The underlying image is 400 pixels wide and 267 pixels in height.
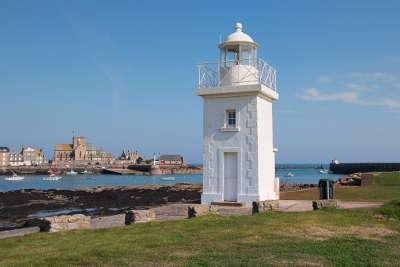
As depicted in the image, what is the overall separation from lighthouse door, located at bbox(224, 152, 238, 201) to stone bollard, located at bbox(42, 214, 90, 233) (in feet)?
25.5

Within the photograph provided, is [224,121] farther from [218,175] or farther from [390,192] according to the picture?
[390,192]

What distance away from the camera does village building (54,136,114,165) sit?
180 meters

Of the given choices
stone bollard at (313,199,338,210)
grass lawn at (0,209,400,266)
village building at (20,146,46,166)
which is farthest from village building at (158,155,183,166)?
grass lawn at (0,209,400,266)

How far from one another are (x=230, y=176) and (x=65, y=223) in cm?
865

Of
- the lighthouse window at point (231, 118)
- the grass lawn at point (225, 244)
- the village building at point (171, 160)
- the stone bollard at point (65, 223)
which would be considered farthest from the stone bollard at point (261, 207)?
the village building at point (171, 160)

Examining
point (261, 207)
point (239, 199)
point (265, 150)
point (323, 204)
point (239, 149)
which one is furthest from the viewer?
point (265, 150)

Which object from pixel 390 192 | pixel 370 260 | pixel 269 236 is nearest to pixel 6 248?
pixel 269 236

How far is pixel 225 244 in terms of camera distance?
9695 mm

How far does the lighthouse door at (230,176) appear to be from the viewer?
19.3 m

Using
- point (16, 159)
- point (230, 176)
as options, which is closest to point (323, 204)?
point (230, 176)

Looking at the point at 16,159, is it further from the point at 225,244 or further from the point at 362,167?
the point at 225,244

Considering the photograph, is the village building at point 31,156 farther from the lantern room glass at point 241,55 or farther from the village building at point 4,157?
the lantern room glass at point 241,55

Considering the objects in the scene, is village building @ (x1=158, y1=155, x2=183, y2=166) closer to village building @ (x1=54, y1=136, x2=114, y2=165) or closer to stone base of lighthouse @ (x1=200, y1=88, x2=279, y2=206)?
village building @ (x1=54, y1=136, x2=114, y2=165)

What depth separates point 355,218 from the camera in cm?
1341
